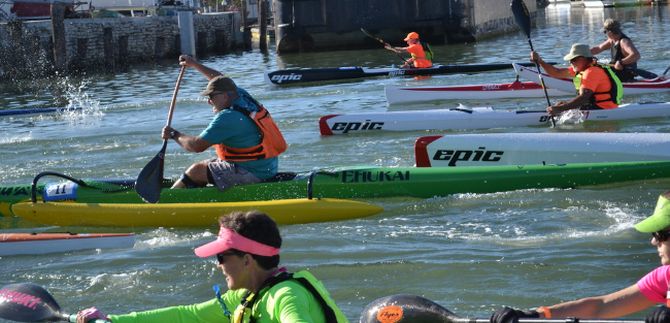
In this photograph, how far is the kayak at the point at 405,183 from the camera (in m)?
9.67

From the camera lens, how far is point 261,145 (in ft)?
30.0

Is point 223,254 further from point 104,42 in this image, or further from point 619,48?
point 104,42

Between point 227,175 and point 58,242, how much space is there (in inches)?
61.8

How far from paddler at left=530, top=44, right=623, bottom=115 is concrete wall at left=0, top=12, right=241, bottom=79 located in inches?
778

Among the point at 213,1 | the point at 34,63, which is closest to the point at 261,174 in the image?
the point at 34,63

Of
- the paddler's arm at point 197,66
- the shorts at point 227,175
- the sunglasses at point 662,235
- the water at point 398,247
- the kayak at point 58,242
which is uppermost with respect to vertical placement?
the paddler's arm at point 197,66

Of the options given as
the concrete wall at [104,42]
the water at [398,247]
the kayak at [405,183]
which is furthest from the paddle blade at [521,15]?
the concrete wall at [104,42]

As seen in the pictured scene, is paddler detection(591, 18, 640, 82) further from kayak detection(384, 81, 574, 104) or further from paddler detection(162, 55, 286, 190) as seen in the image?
paddler detection(162, 55, 286, 190)

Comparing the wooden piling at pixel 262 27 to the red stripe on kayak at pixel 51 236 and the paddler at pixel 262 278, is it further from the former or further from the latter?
the paddler at pixel 262 278

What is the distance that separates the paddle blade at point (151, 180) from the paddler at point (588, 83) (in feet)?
17.5

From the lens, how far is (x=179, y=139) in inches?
354

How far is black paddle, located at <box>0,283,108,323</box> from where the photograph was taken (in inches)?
201

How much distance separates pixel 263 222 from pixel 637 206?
19.4ft

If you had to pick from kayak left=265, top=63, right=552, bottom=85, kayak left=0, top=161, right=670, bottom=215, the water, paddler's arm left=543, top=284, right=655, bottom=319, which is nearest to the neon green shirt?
paddler's arm left=543, top=284, right=655, bottom=319
